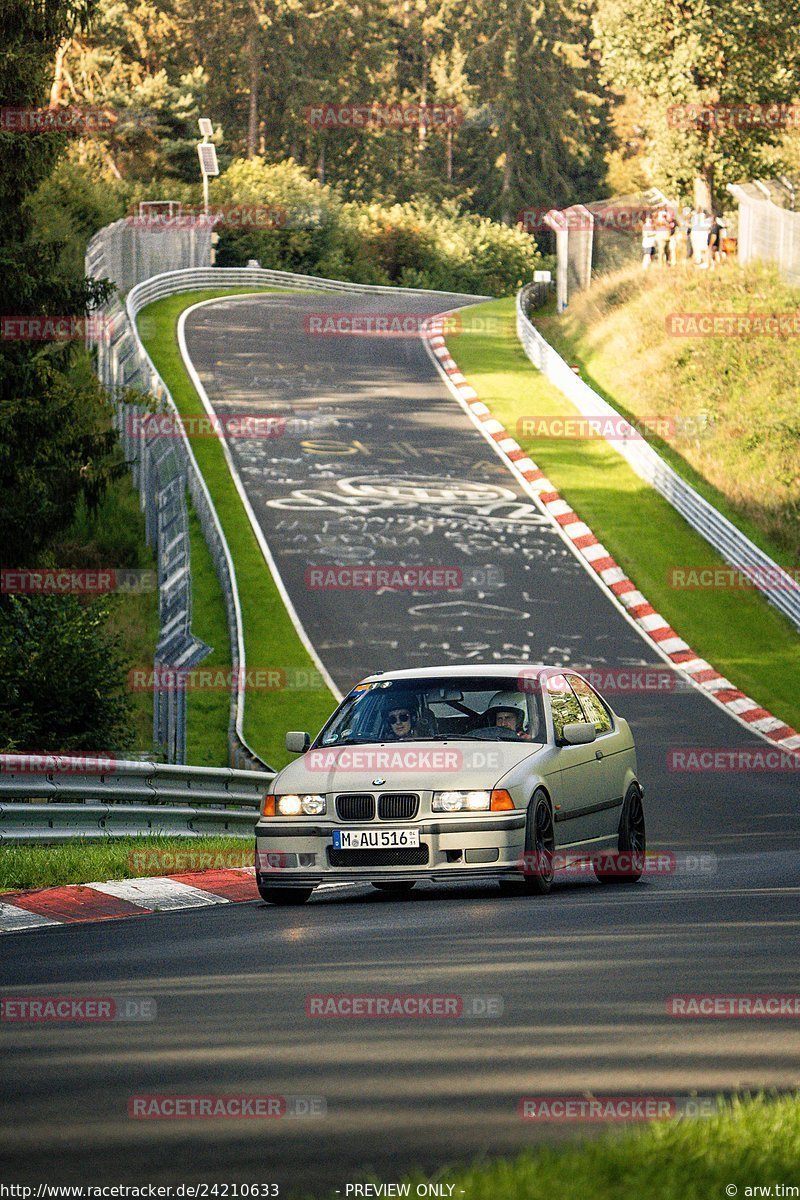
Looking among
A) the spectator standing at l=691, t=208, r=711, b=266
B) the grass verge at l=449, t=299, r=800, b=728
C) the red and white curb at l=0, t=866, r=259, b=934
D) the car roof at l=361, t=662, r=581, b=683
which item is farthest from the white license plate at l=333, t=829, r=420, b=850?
the spectator standing at l=691, t=208, r=711, b=266

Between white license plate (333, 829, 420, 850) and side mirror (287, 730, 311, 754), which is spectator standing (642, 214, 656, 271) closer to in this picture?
side mirror (287, 730, 311, 754)

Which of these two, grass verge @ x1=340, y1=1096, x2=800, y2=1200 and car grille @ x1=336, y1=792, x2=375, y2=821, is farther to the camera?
car grille @ x1=336, y1=792, x2=375, y2=821

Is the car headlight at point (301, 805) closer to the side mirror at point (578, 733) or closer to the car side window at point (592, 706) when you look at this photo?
the side mirror at point (578, 733)

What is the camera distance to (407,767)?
11.8m

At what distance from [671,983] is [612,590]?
77.2ft

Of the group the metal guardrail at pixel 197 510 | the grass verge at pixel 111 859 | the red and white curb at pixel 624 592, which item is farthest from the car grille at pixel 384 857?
the red and white curb at pixel 624 592

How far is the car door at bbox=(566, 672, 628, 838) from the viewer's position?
42.5 feet

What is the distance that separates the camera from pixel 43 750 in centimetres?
2056

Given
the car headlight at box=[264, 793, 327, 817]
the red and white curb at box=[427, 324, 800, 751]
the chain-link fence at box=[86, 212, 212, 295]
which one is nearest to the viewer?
the car headlight at box=[264, 793, 327, 817]

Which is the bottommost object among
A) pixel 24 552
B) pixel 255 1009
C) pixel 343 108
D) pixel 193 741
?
pixel 193 741

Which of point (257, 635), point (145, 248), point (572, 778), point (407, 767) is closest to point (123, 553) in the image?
point (257, 635)

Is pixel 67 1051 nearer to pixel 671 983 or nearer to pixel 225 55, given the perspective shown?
pixel 671 983

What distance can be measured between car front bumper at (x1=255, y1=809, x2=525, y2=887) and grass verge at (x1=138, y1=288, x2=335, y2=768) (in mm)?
10813

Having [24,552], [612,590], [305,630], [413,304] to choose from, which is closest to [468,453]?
[612,590]
